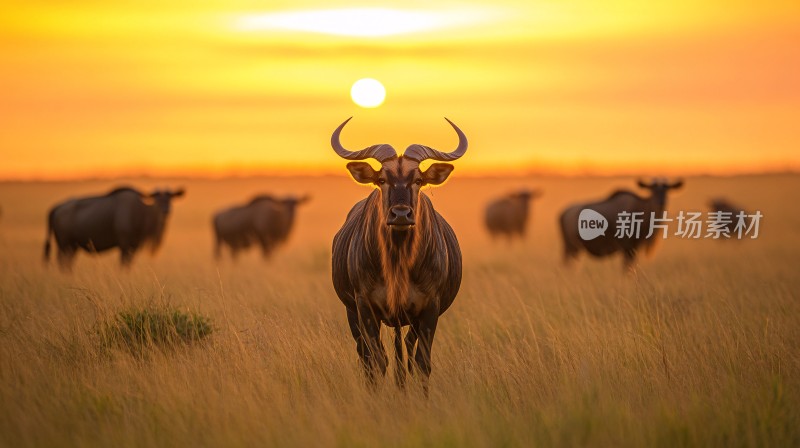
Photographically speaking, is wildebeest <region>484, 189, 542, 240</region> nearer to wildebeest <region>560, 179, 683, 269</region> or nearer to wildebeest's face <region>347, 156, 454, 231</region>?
wildebeest <region>560, 179, 683, 269</region>

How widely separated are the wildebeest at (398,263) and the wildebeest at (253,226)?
54.6 ft

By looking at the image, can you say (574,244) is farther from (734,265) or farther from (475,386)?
(475,386)

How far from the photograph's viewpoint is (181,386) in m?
6.64

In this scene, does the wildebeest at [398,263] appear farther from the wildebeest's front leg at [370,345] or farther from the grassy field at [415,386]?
the grassy field at [415,386]

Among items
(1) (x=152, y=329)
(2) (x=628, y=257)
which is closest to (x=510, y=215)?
(2) (x=628, y=257)

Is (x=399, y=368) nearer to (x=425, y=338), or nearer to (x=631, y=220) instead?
(x=425, y=338)

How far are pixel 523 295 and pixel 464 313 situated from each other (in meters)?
2.60

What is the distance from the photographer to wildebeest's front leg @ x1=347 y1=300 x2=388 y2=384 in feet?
23.5

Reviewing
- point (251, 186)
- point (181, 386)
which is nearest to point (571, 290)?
point (181, 386)

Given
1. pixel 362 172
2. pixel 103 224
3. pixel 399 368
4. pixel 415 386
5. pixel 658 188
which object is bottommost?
pixel 415 386

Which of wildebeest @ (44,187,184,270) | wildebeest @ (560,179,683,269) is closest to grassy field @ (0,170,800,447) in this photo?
wildebeest @ (44,187,184,270)

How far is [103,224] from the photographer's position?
17734 mm

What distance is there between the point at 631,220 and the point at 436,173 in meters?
11.7

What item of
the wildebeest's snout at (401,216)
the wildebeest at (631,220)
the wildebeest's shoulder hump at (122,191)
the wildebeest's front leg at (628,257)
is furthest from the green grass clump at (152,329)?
the wildebeest at (631,220)
